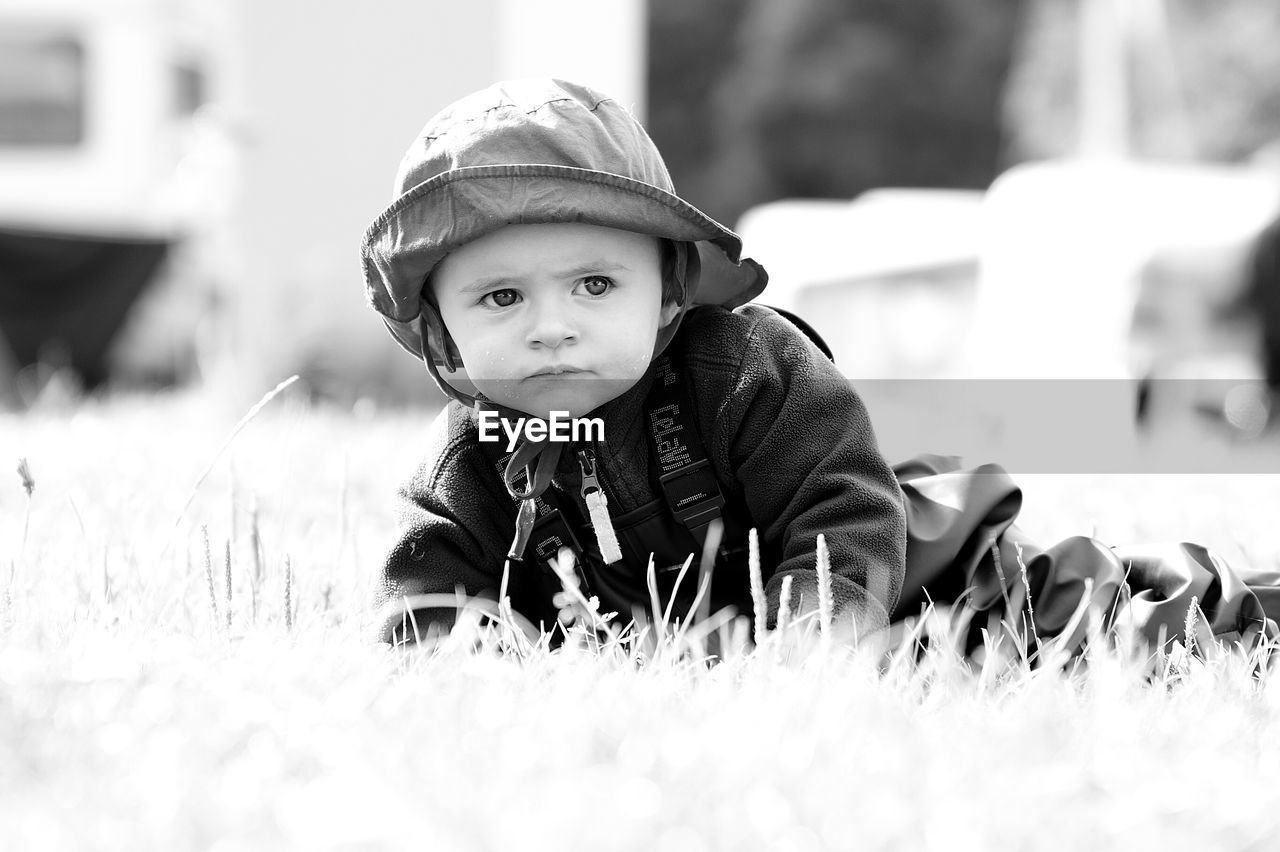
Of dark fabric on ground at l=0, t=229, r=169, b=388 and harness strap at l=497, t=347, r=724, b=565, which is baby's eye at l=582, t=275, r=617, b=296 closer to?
harness strap at l=497, t=347, r=724, b=565

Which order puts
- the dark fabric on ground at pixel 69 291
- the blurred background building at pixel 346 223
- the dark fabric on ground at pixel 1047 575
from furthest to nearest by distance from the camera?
the dark fabric on ground at pixel 69 291
the blurred background building at pixel 346 223
the dark fabric on ground at pixel 1047 575

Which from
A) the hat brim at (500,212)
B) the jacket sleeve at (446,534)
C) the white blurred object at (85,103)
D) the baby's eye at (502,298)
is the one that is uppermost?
the white blurred object at (85,103)

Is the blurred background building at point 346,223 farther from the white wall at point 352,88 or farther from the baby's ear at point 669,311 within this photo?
the baby's ear at point 669,311

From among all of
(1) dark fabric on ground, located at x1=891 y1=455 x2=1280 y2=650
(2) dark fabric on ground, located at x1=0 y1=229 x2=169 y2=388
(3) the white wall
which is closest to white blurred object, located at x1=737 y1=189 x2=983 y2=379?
(3) the white wall

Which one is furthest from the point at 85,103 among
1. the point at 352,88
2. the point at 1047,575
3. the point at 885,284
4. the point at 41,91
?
the point at 1047,575

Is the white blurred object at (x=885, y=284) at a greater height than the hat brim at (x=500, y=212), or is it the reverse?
the hat brim at (x=500, y=212)

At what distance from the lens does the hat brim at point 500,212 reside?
1868 mm

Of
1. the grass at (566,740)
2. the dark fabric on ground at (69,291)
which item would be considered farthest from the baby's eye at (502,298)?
the dark fabric on ground at (69,291)

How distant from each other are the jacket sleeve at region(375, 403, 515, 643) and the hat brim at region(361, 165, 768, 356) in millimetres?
239

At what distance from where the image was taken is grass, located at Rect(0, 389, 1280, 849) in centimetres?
114

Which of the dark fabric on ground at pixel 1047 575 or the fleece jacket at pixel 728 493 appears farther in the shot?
the dark fabric on ground at pixel 1047 575

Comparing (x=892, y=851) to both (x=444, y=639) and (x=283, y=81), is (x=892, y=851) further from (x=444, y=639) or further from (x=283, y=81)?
(x=283, y=81)
